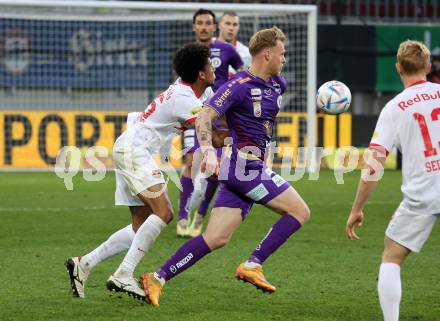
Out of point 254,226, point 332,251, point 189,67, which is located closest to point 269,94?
point 189,67

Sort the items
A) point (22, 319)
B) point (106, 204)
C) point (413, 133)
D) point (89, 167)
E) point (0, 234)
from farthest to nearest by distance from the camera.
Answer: point (89, 167), point (106, 204), point (0, 234), point (22, 319), point (413, 133)

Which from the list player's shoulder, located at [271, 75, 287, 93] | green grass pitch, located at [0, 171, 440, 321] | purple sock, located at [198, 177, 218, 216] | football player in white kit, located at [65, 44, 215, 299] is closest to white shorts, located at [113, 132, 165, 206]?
football player in white kit, located at [65, 44, 215, 299]

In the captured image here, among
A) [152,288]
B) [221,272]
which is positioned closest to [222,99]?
[152,288]

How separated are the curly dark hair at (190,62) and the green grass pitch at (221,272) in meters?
1.62

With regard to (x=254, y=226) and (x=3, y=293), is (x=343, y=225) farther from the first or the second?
(x=3, y=293)

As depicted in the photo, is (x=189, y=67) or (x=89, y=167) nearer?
(x=189, y=67)

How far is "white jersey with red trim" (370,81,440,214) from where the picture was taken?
557 cm

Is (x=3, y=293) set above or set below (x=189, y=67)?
below

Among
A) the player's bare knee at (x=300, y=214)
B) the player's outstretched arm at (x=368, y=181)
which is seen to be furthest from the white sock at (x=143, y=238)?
the player's outstretched arm at (x=368, y=181)

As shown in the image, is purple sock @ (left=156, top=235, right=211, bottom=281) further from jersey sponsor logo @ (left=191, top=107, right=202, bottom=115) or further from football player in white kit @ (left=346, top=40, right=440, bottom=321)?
football player in white kit @ (left=346, top=40, right=440, bottom=321)

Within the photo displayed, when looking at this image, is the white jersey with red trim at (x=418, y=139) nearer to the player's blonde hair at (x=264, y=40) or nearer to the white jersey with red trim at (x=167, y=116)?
the player's blonde hair at (x=264, y=40)

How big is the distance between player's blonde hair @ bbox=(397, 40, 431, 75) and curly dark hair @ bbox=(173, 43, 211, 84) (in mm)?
2025

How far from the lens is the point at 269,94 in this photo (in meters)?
6.89

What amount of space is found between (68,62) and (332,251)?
11.7 m
